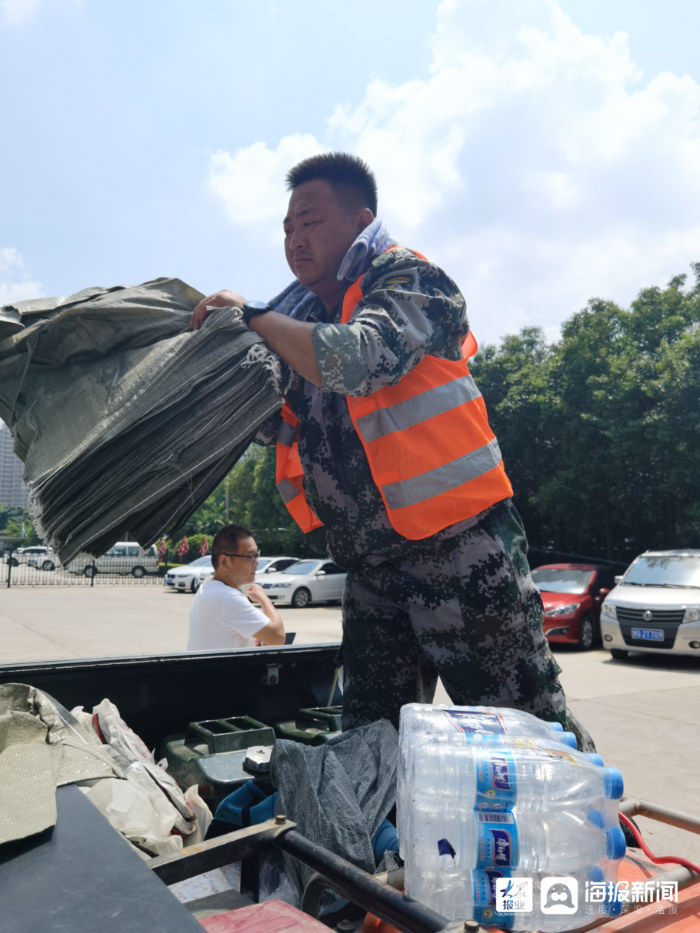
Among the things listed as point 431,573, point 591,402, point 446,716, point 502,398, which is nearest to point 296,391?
point 431,573

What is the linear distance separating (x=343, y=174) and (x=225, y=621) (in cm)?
265

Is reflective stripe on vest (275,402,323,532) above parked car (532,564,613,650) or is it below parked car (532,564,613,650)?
above

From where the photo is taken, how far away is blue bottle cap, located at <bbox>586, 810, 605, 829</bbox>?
129cm

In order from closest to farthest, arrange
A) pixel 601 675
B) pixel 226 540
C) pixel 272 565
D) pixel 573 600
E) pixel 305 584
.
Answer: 1. pixel 226 540
2. pixel 601 675
3. pixel 573 600
4. pixel 305 584
5. pixel 272 565

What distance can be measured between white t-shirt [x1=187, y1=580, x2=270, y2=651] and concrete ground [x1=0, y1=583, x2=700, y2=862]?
0.83 m

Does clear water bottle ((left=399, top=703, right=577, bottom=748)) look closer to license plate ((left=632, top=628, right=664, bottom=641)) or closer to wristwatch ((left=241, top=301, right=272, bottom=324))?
wristwatch ((left=241, top=301, right=272, bottom=324))

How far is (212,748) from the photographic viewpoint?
7.66ft

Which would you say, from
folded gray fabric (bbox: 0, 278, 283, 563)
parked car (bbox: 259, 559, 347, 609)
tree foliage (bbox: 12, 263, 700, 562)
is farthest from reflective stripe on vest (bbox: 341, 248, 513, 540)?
parked car (bbox: 259, 559, 347, 609)

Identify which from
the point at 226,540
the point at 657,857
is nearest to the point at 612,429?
the point at 226,540

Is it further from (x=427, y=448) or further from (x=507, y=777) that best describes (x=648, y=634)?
(x=507, y=777)

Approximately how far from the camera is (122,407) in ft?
5.62

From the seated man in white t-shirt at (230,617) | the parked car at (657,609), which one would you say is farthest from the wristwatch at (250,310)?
the parked car at (657,609)

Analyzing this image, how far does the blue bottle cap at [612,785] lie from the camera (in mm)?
1294

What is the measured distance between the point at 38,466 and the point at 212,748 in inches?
45.0
